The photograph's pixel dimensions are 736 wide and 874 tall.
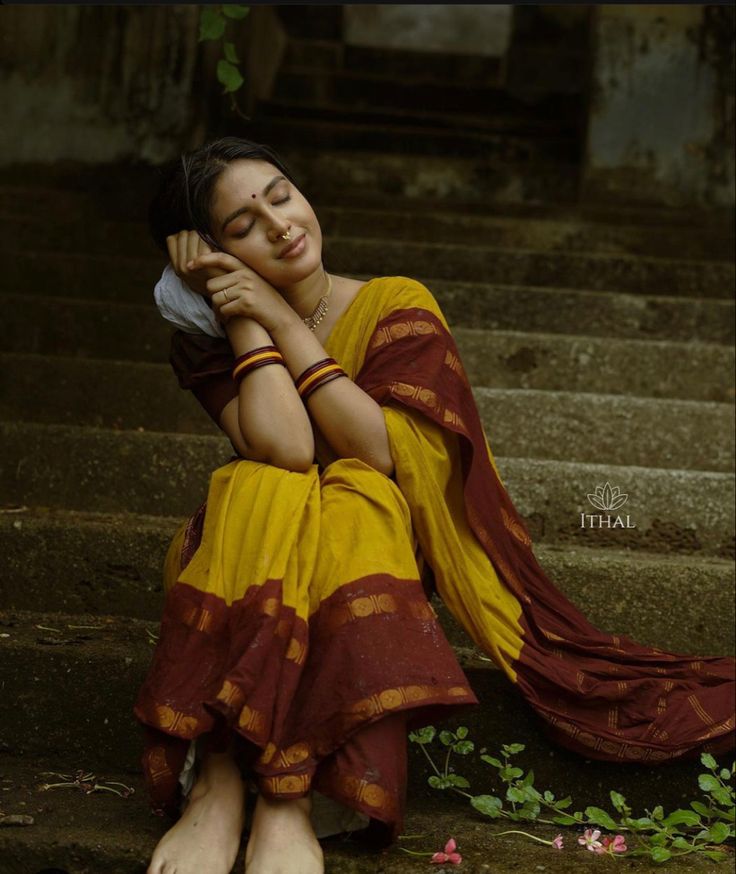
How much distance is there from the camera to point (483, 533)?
213 cm

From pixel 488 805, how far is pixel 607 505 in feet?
3.11

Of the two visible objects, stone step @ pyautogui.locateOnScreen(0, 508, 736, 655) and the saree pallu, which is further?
stone step @ pyautogui.locateOnScreen(0, 508, 736, 655)

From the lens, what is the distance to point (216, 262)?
2.10 metres

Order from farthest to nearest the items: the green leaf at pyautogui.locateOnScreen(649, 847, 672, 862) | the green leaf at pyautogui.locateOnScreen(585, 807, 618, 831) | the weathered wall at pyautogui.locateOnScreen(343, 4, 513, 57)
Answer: the weathered wall at pyautogui.locateOnScreen(343, 4, 513, 57) → the green leaf at pyautogui.locateOnScreen(585, 807, 618, 831) → the green leaf at pyautogui.locateOnScreen(649, 847, 672, 862)

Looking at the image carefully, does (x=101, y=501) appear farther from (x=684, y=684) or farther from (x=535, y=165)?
(x=535, y=165)

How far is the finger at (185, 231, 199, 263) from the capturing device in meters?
2.13

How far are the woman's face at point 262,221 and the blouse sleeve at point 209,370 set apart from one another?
0.16 meters

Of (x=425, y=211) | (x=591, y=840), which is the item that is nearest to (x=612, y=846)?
(x=591, y=840)

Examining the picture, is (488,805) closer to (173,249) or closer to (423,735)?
(423,735)

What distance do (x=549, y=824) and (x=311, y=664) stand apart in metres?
0.58

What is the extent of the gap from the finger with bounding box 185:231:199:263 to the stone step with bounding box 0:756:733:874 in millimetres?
948

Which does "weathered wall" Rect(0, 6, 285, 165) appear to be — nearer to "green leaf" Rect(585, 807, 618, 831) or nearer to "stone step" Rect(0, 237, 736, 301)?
"stone step" Rect(0, 237, 736, 301)

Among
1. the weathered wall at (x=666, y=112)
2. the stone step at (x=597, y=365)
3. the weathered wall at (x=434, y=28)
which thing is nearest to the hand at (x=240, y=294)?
the stone step at (x=597, y=365)

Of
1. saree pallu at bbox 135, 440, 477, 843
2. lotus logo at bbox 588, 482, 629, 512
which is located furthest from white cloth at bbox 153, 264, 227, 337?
lotus logo at bbox 588, 482, 629, 512
